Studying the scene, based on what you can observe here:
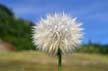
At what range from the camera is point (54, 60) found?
40844mm

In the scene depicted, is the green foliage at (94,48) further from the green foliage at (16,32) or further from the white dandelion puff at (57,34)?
the white dandelion puff at (57,34)

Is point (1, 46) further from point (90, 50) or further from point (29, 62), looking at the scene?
point (29, 62)

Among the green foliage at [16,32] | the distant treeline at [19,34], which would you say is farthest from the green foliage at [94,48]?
the green foliage at [16,32]

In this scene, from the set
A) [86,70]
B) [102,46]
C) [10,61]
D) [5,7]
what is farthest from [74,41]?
[5,7]

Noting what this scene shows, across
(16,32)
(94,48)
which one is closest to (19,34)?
(16,32)

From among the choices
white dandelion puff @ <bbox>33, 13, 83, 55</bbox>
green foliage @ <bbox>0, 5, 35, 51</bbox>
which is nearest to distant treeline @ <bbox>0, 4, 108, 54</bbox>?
green foliage @ <bbox>0, 5, 35, 51</bbox>

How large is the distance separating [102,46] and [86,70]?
67.0 ft

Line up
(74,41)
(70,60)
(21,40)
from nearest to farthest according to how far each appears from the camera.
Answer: (74,41)
(70,60)
(21,40)

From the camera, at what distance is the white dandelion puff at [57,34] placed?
5.56 m

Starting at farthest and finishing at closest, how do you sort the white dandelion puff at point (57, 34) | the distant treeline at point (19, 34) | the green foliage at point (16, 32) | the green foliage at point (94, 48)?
the green foliage at point (16, 32)
the distant treeline at point (19, 34)
the green foliage at point (94, 48)
the white dandelion puff at point (57, 34)

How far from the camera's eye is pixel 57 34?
5.67m

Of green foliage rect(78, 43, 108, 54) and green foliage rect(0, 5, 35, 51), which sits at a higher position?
green foliage rect(0, 5, 35, 51)

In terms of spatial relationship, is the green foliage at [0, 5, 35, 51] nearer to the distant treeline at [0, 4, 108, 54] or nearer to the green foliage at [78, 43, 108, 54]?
the distant treeline at [0, 4, 108, 54]

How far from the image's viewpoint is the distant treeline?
50816mm
